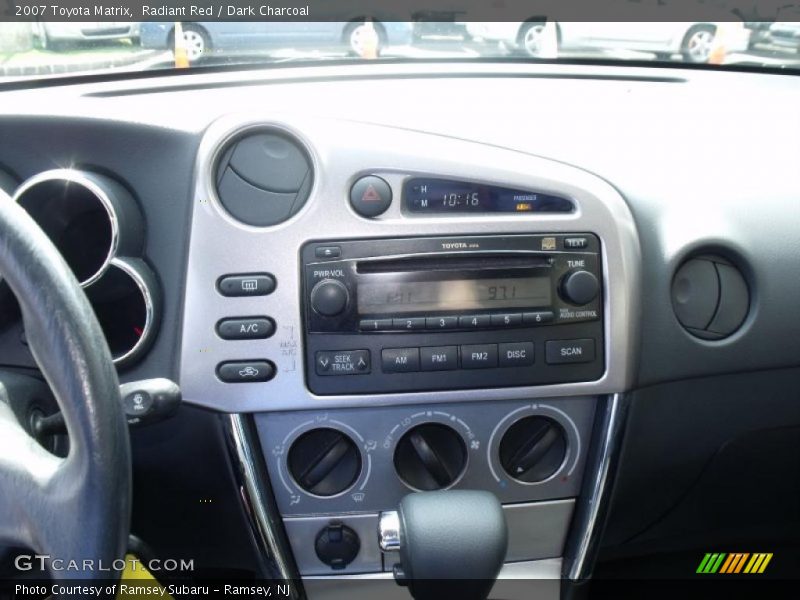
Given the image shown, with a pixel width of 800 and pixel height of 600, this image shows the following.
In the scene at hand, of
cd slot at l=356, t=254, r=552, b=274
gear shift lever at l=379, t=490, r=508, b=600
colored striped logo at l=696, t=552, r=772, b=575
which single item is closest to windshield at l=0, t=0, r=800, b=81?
cd slot at l=356, t=254, r=552, b=274

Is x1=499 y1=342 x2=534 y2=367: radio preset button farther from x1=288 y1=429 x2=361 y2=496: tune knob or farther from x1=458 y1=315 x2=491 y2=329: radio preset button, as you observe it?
x1=288 y1=429 x2=361 y2=496: tune knob

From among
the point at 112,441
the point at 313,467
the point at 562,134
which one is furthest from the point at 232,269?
the point at 562,134

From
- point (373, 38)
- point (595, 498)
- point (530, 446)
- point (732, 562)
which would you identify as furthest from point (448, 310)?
point (732, 562)

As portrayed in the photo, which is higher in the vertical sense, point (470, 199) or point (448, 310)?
point (470, 199)

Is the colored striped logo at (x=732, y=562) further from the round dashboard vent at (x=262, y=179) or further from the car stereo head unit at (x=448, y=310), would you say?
the round dashboard vent at (x=262, y=179)

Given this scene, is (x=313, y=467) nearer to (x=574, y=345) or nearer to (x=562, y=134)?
(x=574, y=345)

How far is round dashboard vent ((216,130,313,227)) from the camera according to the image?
1357 millimetres

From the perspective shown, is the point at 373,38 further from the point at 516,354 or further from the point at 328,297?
the point at 516,354

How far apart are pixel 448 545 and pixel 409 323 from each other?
0.38 metres

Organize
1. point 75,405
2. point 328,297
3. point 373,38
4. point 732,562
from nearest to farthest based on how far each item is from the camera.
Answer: point 75,405, point 328,297, point 373,38, point 732,562

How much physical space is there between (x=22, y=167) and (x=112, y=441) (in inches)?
30.5

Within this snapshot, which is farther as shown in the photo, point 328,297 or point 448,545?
point 328,297

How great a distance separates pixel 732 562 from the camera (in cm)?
174

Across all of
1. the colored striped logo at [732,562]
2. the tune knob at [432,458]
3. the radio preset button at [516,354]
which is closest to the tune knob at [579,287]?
the radio preset button at [516,354]
